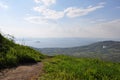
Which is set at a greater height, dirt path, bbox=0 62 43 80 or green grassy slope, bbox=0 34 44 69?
green grassy slope, bbox=0 34 44 69

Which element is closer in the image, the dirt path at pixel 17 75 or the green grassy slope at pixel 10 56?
the dirt path at pixel 17 75

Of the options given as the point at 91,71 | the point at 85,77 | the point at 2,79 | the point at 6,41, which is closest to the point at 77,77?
the point at 85,77

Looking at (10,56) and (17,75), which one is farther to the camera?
(10,56)

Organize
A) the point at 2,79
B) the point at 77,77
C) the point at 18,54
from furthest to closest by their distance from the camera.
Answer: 1. the point at 18,54
2. the point at 77,77
3. the point at 2,79

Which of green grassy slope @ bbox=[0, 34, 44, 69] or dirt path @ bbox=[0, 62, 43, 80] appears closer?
dirt path @ bbox=[0, 62, 43, 80]

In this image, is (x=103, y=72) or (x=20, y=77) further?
(x=103, y=72)

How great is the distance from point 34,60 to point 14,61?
2.89m

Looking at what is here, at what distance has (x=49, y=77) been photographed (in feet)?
41.4

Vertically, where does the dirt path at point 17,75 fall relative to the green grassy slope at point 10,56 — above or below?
below

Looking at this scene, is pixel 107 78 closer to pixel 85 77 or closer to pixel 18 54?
pixel 85 77

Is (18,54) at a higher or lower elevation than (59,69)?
higher

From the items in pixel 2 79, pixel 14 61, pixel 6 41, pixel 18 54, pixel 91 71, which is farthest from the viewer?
pixel 6 41

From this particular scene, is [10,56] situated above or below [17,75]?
above

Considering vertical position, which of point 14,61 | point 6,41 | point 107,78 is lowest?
point 107,78
